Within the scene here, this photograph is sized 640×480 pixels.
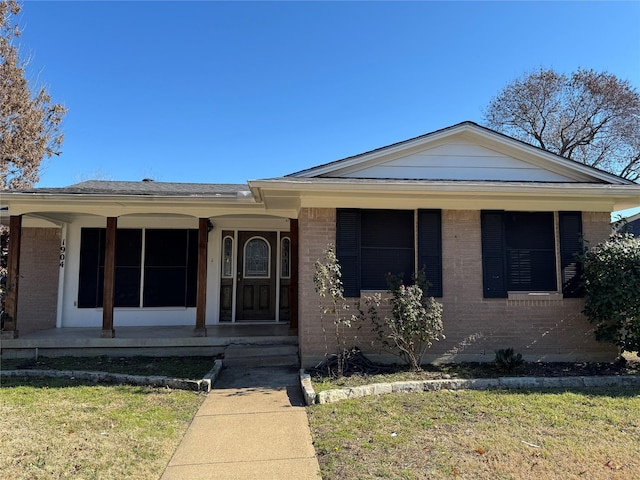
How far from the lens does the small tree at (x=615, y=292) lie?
5.97m

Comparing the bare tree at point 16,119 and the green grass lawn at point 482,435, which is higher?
the bare tree at point 16,119

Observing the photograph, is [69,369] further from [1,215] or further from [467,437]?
[467,437]

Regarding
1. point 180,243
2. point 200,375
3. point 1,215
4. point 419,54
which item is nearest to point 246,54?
point 419,54

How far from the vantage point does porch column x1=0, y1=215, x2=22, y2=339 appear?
7.43 meters

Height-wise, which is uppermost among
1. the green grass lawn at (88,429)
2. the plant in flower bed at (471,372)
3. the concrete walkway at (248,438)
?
the plant in flower bed at (471,372)

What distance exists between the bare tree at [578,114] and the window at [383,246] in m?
19.7

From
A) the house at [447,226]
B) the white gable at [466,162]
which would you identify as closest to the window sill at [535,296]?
the house at [447,226]

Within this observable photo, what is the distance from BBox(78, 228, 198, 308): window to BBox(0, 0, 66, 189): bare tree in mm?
5410

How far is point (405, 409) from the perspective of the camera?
455cm

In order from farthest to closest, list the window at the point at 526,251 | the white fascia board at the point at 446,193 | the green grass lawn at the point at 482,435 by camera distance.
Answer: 1. the window at the point at 526,251
2. the white fascia board at the point at 446,193
3. the green grass lawn at the point at 482,435

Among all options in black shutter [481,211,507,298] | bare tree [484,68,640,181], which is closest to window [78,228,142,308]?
black shutter [481,211,507,298]

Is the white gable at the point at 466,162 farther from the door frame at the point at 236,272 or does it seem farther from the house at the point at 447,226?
the door frame at the point at 236,272

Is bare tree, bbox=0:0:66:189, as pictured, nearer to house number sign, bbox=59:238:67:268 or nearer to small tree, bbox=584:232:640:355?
house number sign, bbox=59:238:67:268

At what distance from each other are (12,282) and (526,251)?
9.12 meters
